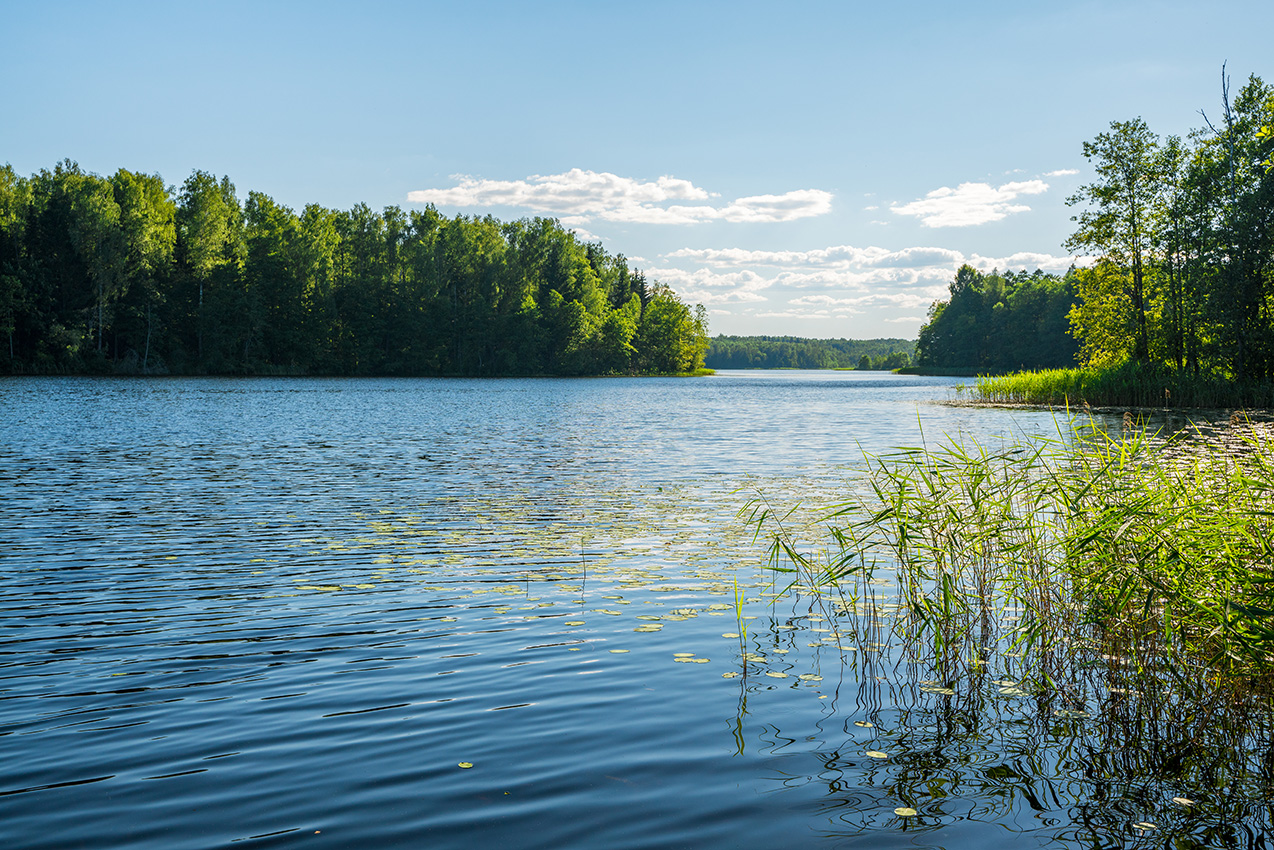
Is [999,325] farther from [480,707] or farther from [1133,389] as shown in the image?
[480,707]

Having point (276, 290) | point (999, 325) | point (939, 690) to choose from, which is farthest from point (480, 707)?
point (999, 325)

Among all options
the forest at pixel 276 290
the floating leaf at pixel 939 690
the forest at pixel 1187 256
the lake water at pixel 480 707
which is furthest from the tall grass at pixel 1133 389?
the forest at pixel 276 290

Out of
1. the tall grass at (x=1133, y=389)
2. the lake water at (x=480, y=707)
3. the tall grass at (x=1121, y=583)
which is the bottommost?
the lake water at (x=480, y=707)

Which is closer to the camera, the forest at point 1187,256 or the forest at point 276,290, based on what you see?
the forest at point 1187,256

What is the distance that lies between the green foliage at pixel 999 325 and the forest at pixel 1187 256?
262 feet

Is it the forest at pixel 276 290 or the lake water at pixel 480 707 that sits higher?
the forest at pixel 276 290

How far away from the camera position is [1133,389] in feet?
145

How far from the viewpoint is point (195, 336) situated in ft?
319

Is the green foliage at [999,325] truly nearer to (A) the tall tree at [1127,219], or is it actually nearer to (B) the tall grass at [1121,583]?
(A) the tall tree at [1127,219]

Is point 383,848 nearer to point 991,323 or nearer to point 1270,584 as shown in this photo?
point 1270,584

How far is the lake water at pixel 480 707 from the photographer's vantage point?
4828 millimetres

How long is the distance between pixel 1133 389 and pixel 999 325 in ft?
366

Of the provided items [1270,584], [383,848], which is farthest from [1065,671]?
[383,848]

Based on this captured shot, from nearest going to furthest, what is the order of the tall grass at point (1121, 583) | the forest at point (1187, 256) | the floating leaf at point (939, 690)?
the tall grass at point (1121, 583)
the floating leaf at point (939, 690)
the forest at point (1187, 256)
